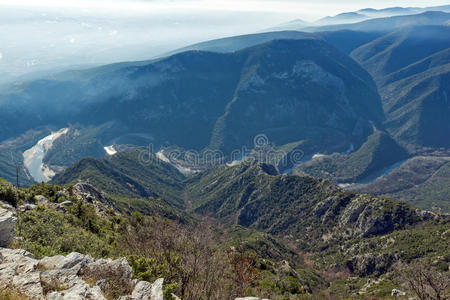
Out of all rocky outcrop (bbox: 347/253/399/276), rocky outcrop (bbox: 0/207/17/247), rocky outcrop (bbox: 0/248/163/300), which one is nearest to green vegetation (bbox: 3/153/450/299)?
rocky outcrop (bbox: 347/253/399/276)

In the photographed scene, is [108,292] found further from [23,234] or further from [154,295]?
[23,234]

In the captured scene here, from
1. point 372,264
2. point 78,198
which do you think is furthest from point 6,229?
point 372,264

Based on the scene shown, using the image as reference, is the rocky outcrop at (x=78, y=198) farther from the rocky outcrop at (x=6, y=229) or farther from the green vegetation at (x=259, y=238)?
the rocky outcrop at (x=6, y=229)

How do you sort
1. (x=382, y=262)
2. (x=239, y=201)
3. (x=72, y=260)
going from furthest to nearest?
(x=239, y=201) → (x=382, y=262) → (x=72, y=260)

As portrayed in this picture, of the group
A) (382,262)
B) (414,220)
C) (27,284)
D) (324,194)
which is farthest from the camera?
(324,194)

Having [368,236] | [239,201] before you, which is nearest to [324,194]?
[368,236]

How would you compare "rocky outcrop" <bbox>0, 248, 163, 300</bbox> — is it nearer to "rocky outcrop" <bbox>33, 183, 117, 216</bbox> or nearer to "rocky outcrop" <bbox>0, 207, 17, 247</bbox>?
"rocky outcrop" <bbox>0, 207, 17, 247</bbox>

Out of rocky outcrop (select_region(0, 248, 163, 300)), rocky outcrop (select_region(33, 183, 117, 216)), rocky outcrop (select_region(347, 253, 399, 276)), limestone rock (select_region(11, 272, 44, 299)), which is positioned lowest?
rocky outcrop (select_region(347, 253, 399, 276))

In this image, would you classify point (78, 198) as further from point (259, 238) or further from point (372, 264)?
point (372, 264)
